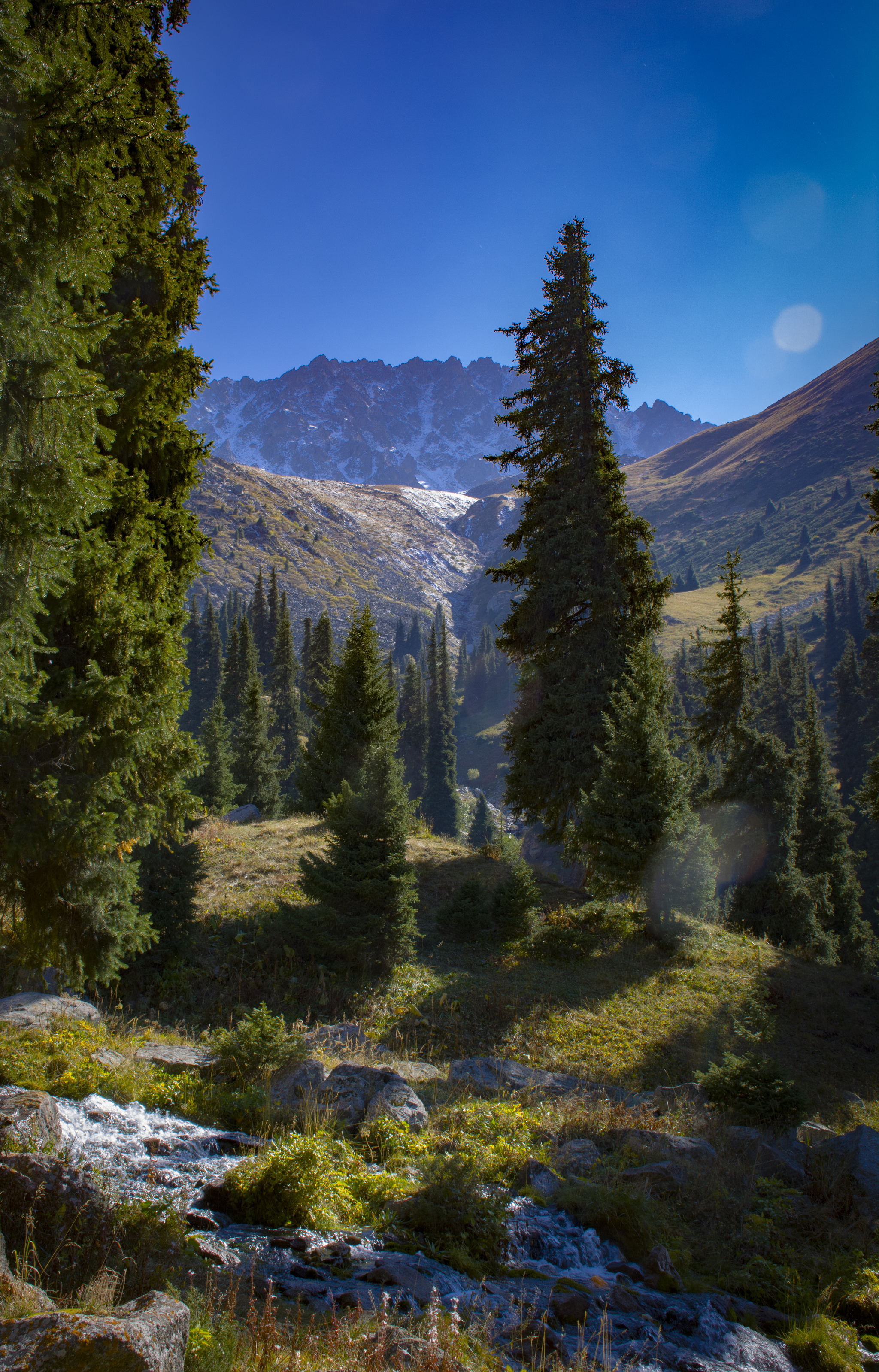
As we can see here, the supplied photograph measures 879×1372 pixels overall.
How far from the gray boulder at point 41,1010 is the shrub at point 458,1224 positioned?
4.64 meters

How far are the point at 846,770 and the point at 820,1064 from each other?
66246 millimetres

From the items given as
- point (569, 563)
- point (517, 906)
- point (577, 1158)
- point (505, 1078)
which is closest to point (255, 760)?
point (569, 563)

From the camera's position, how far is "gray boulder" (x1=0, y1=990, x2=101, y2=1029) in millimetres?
7145

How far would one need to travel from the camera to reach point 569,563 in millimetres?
18688

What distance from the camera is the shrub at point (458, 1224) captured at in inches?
185

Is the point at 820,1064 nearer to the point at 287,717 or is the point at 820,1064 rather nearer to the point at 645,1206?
the point at 645,1206

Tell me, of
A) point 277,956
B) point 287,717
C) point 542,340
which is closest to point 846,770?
point 287,717

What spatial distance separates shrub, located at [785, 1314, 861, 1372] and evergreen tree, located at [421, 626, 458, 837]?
7218 centimetres

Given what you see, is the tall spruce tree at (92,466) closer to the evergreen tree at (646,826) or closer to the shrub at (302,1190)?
the shrub at (302,1190)

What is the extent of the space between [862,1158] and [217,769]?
24403 millimetres

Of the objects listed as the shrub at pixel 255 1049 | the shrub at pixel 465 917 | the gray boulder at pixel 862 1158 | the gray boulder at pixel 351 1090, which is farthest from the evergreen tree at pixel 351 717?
the gray boulder at pixel 862 1158

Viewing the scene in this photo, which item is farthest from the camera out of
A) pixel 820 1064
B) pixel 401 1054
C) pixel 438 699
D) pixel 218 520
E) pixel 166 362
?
Result: pixel 218 520

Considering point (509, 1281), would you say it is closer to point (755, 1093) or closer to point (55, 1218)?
point (55, 1218)

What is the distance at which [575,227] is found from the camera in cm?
1978
